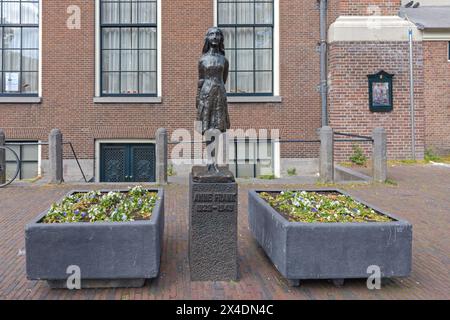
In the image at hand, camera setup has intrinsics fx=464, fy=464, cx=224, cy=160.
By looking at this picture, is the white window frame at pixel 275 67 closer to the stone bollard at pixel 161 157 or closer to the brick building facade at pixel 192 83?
the brick building facade at pixel 192 83

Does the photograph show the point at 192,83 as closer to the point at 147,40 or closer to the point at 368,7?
the point at 147,40

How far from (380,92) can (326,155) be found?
4722 mm

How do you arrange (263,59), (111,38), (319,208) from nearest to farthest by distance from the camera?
(319,208), (111,38), (263,59)

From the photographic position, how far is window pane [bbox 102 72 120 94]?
1589cm

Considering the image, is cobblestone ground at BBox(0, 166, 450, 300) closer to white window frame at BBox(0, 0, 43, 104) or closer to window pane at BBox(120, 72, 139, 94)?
white window frame at BBox(0, 0, 43, 104)

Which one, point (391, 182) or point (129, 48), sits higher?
point (129, 48)

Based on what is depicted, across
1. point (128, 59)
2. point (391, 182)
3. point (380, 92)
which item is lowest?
point (391, 182)

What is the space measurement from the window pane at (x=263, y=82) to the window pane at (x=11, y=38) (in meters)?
8.23

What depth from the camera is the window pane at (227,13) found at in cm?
1597

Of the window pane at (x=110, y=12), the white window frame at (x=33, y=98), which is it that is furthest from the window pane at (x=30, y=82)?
the window pane at (x=110, y=12)

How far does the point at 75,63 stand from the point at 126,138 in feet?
9.93

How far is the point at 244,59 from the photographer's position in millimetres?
16156

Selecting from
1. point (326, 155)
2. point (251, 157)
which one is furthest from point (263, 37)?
point (326, 155)

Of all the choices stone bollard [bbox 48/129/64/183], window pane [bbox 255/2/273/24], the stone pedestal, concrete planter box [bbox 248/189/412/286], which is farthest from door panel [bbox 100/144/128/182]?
concrete planter box [bbox 248/189/412/286]
